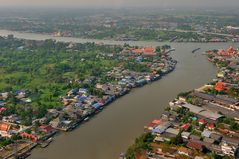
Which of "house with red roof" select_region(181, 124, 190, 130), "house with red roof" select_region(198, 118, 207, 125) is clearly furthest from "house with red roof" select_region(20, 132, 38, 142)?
"house with red roof" select_region(198, 118, 207, 125)

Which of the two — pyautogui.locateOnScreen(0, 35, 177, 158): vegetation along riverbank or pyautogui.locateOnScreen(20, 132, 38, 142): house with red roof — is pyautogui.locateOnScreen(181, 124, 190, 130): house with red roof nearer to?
pyautogui.locateOnScreen(0, 35, 177, 158): vegetation along riverbank

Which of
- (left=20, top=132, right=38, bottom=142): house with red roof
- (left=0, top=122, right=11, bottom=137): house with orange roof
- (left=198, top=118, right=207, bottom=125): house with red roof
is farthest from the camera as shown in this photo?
(left=198, top=118, right=207, bottom=125): house with red roof

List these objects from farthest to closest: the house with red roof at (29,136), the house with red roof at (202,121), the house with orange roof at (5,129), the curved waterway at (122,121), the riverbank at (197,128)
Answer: the house with red roof at (202,121) → the house with orange roof at (5,129) → the house with red roof at (29,136) → the curved waterway at (122,121) → the riverbank at (197,128)

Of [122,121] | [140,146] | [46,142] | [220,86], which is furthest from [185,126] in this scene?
[220,86]

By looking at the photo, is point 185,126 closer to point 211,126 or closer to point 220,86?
point 211,126

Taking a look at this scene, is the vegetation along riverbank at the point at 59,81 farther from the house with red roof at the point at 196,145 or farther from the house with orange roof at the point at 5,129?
the house with red roof at the point at 196,145

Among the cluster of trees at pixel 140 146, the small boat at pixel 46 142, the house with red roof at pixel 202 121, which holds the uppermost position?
the house with red roof at pixel 202 121

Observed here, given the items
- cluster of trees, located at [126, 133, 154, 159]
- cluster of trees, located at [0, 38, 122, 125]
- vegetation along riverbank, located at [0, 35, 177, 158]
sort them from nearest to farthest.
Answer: cluster of trees, located at [126, 133, 154, 159] → vegetation along riverbank, located at [0, 35, 177, 158] → cluster of trees, located at [0, 38, 122, 125]

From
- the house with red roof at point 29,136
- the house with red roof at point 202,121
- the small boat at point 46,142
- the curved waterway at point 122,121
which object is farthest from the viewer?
the house with red roof at point 202,121

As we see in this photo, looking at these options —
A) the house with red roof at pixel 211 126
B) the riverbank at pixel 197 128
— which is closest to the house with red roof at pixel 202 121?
the riverbank at pixel 197 128
